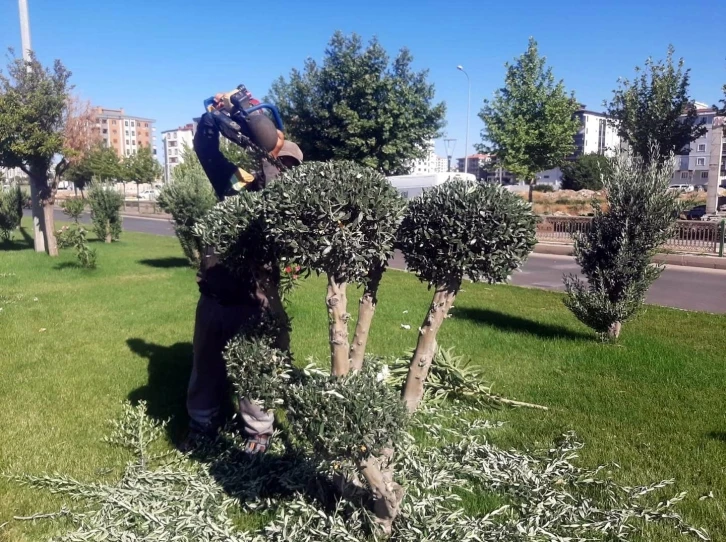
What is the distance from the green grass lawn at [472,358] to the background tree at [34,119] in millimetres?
4742

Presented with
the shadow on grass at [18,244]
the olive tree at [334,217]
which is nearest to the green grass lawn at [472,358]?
the olive tree at [334,217]

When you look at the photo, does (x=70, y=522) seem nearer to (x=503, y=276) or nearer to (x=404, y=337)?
(x=503, y=276)

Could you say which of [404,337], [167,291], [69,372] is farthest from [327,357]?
[167,291]

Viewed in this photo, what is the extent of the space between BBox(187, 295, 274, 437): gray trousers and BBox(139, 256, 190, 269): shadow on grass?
9.67 meters

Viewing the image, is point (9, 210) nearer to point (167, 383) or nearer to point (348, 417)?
point (167, 383)

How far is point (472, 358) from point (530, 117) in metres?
21.1

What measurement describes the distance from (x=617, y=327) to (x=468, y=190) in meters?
4.70

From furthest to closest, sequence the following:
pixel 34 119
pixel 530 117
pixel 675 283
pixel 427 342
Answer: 1. pixel 530 117
2. pixel 34 119
3. pixel 675 283
4. pixel 427 342

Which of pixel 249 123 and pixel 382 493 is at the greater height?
pixel 249 123

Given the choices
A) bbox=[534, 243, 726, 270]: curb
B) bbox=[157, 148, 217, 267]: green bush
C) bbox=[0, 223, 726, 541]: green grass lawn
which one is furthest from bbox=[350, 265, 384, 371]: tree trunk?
bbox=[534, 243, 726, 270]: curb

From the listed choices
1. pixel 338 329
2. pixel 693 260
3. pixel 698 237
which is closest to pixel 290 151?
pixel 338 329

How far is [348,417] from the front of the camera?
2348mm

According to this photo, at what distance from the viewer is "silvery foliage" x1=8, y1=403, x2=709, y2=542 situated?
2846 millimetres

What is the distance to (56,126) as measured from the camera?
1446 centimetres
